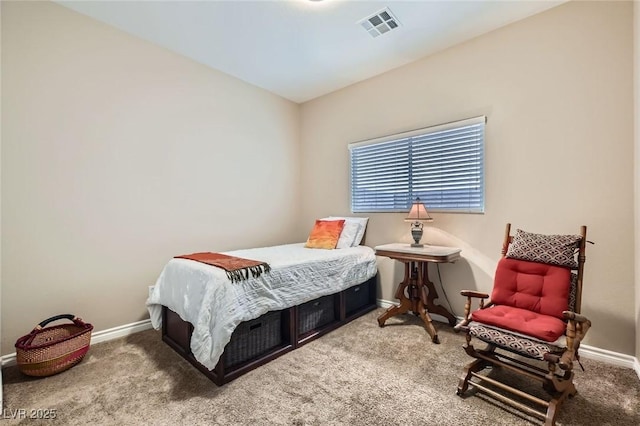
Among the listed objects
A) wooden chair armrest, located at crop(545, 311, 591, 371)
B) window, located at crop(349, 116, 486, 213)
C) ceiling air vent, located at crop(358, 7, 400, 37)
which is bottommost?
wooden chair armrest, located at crop(545, 311, 591, 371)

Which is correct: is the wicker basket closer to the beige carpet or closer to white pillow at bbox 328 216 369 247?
the beige carpet

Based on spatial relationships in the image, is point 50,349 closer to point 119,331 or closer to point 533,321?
point 119,331

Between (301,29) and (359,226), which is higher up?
(301,29)

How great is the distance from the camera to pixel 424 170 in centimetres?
312

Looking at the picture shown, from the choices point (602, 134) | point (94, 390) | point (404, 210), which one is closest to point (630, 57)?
point (602, 134)

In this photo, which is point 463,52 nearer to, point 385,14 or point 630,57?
point 385,14

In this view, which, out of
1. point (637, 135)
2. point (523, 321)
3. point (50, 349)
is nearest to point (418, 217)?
point (523, 321)

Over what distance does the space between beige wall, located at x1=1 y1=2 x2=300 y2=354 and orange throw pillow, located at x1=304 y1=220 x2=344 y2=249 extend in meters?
0.94

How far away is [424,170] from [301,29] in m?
1.88

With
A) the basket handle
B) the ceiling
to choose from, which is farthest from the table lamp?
the basket handle

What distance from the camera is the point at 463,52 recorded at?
2.82 metres

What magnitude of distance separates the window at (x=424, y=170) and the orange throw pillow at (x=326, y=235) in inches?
17.0

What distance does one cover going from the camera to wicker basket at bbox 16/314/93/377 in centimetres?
191

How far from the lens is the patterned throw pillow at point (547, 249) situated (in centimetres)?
191
